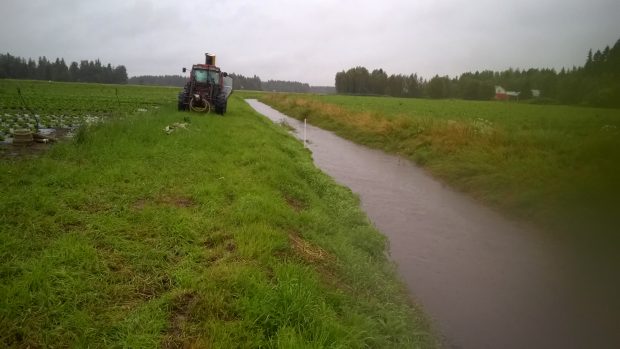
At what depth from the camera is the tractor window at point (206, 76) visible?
19.2 metres

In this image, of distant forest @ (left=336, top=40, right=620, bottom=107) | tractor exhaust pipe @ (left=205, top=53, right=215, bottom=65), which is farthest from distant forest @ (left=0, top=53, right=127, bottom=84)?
tractor exhaust pipe @ (left=205, top=53, right=215, bottom=65)

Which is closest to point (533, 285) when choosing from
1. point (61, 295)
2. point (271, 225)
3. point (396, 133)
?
point (271, 225)

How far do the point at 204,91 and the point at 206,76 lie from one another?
0.83 m

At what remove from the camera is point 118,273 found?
3922 mm

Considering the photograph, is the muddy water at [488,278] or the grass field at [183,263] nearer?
the grass field at [183,263]

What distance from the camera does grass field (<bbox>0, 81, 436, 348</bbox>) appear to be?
3.22 m

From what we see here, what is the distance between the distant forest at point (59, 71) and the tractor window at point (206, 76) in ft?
292

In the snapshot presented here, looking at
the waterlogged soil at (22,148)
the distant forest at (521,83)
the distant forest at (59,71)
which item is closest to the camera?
the distant forest at (521,83)

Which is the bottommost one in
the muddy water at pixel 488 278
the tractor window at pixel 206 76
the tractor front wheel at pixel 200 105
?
the muddy water at pixel 488 278

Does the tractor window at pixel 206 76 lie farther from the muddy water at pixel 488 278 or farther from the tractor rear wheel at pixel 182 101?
the muddy water at pixel 488 278

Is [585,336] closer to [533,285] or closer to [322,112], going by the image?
[533,285]

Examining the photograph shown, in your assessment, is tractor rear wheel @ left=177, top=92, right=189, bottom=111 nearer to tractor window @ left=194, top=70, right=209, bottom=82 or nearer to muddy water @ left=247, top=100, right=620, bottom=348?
tractor window @ left=194, top=70, right=209, bottom=82

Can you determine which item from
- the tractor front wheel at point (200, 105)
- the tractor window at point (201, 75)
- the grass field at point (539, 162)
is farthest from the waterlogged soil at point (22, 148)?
the grass field at point (539, 162)

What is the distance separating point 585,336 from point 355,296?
10.8 feet
